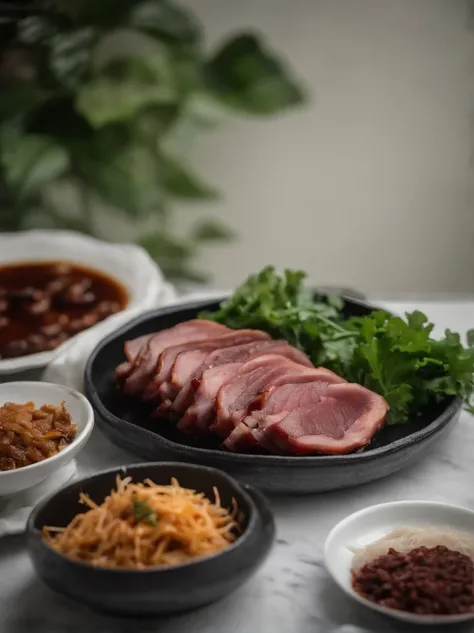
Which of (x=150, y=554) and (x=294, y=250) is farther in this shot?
(x=294, y=250)

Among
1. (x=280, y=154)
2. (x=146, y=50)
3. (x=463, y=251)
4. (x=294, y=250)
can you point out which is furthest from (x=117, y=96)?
(x=463, y=251)

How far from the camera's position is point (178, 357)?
206cm

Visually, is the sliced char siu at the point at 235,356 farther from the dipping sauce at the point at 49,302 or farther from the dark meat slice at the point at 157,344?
the dipping sauce at the point at 49,302

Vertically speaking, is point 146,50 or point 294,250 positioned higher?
point 146,50

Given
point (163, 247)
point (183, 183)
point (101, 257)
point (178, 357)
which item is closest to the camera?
point (178, 357)

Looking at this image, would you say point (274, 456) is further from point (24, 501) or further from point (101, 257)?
point (101, 257)

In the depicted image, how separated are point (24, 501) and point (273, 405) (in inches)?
21.0

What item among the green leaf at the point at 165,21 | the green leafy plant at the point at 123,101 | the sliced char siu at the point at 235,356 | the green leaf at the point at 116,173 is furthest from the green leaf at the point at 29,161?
the sliced char siu at the point at 235,356

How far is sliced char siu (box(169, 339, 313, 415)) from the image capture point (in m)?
1.99

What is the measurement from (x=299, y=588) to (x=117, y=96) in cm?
269

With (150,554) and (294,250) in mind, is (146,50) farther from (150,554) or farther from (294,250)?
(150,554)

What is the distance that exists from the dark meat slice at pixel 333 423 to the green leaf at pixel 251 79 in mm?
2259

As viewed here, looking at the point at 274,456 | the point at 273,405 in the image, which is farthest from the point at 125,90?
the point at 274,456

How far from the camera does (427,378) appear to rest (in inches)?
80.0
